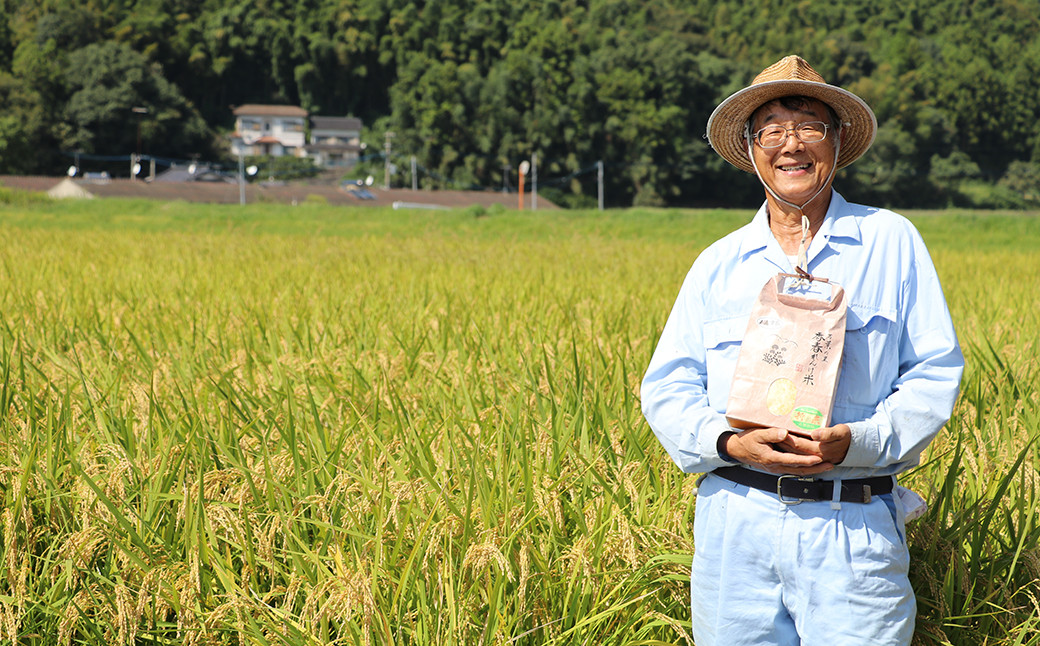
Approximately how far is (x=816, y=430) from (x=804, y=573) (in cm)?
25

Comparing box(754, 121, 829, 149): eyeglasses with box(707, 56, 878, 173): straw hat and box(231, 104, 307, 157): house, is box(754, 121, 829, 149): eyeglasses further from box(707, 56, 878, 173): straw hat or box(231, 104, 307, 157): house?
box(231, 104, 307, 157): house

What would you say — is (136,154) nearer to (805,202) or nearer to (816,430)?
(805,202)

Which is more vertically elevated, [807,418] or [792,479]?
[807,418]

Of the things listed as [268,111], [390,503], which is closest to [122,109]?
[268,111]

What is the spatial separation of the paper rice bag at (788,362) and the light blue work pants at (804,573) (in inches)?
6.3

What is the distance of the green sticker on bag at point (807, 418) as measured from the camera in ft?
4.56

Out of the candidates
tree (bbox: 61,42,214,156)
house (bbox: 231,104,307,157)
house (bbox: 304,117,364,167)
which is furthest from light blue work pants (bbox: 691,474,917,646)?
house (bbox: 231,104,307,157)

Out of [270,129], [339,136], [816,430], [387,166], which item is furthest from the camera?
[270,129]

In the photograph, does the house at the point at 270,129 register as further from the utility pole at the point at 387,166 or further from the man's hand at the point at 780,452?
the man's hand at the point at 780,452

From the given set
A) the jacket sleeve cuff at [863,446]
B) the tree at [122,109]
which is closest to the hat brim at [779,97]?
the jacket sleeve cuff at [863,446]

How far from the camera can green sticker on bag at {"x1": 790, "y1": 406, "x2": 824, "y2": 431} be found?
54.7 inches

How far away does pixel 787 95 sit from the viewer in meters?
1.64

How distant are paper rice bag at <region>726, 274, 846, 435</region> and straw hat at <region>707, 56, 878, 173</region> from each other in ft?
1.14

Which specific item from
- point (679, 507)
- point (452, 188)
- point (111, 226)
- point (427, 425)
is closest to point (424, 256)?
point (427, 425)
